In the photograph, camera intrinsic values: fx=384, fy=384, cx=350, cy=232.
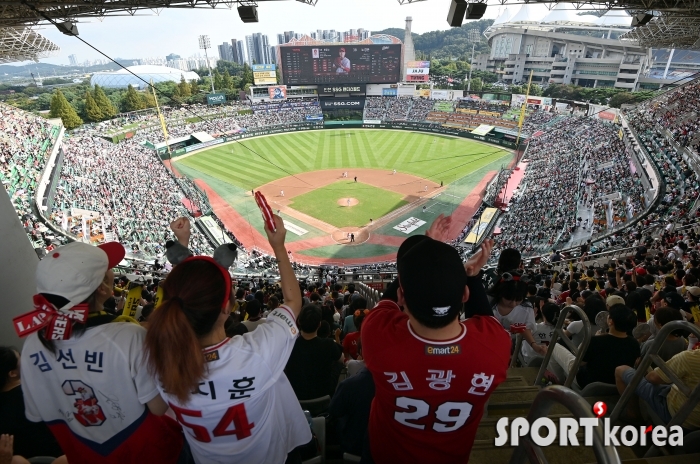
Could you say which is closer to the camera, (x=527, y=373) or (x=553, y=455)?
(x=553, y=455)

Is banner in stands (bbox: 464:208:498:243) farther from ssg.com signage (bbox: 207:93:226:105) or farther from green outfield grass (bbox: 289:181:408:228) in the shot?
ssg.com signage (bbox: 207:93:226:105)

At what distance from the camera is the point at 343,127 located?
48.4m

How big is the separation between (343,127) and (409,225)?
1122 inches

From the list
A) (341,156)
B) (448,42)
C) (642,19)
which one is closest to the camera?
(642,19)

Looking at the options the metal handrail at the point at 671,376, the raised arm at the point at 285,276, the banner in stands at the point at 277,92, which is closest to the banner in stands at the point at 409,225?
the metal handrail at the point at 671,376

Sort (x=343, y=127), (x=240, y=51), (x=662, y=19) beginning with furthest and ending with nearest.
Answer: (x=240, y=51)
(x=343, y=127)
(x=662, y=19)

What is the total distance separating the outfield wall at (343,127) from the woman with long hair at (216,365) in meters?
39.4

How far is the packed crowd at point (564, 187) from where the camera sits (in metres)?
19.5

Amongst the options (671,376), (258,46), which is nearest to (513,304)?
(671,376)

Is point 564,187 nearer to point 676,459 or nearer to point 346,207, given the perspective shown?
point 346,207

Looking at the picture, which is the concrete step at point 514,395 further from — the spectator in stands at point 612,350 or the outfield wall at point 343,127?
the outfield wall at point 343,127

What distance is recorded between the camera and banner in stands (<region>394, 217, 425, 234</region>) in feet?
74.5

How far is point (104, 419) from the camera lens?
1967mm

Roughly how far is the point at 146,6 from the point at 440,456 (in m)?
12.9
